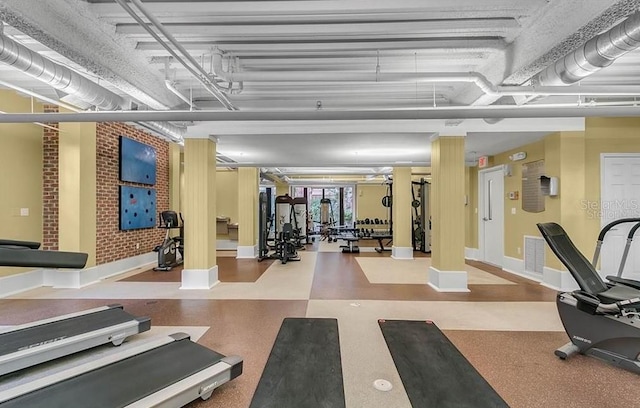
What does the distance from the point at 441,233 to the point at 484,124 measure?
189 centimetres

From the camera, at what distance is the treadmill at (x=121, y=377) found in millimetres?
1708

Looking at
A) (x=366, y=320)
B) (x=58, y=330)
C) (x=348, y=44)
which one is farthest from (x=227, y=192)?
(x=348, y=44)

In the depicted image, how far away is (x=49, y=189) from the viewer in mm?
4996

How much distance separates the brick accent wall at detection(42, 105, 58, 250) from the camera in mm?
4980

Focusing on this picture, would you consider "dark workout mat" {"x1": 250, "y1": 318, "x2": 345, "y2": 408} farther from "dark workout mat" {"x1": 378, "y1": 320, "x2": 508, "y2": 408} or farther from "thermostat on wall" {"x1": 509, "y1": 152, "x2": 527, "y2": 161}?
"thermostat on wall" {"x1": 509, "y1": 152, "x2": 527, "y2": 161}

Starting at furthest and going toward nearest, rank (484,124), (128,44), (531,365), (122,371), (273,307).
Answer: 1. (484,124)
2. (273,307)
3. (128,44)
4. (531,365)
5. (122,371)

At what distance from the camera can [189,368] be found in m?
2.13

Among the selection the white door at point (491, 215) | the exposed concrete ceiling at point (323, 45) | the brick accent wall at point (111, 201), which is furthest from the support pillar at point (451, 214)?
the brick accent wall at point (111, 201)

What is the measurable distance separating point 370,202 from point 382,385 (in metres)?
12.3

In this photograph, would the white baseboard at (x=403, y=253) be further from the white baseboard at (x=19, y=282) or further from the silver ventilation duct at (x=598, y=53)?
the white baseboard at (x=19, y=282)

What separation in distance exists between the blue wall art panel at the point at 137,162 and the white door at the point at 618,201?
897 centimetres

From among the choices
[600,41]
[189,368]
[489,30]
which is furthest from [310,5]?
[189,368]

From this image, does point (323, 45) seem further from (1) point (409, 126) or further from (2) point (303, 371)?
(2) point (303, 371)

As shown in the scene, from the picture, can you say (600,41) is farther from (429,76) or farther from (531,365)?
(531,365)
